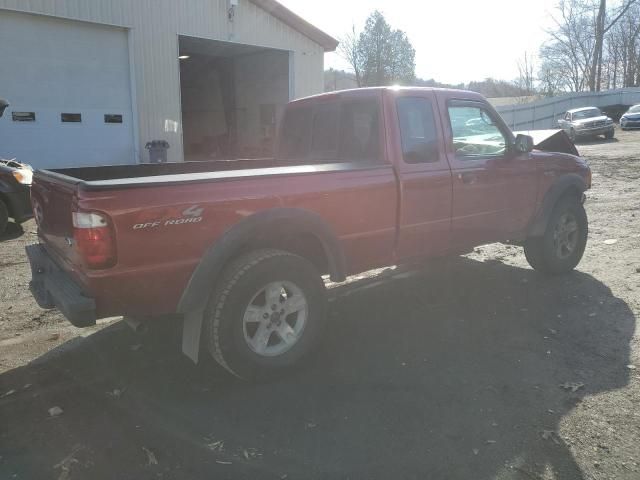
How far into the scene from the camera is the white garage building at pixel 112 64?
472 inches

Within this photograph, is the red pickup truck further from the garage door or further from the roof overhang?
the roof overhang

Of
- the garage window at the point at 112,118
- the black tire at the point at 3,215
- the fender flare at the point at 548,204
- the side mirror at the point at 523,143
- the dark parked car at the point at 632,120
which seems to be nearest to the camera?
the side mirror at the point at 523,143

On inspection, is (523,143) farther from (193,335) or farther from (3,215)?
(3,215)

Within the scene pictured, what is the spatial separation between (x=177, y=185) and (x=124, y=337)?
1875 millimetres

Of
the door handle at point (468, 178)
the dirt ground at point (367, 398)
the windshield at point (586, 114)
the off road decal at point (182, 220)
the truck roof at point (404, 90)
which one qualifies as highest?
the windshield at point (586, 114)

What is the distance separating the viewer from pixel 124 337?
178 inches

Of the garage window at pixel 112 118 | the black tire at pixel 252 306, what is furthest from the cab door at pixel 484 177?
the garage window at pixel 112 118

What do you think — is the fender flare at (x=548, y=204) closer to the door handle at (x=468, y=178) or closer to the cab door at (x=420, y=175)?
the door handle at (x=468, y=178)

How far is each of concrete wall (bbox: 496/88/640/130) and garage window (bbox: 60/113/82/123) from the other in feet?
77.7

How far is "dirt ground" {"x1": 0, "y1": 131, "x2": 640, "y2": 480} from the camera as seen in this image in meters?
2.82

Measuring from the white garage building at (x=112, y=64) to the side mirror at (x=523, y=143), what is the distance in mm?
10835

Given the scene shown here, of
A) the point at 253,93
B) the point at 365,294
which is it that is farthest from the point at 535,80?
the point at 365,294

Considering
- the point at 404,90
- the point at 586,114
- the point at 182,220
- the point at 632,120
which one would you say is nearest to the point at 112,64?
the point at 404,90

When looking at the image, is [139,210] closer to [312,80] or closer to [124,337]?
[124,337]
